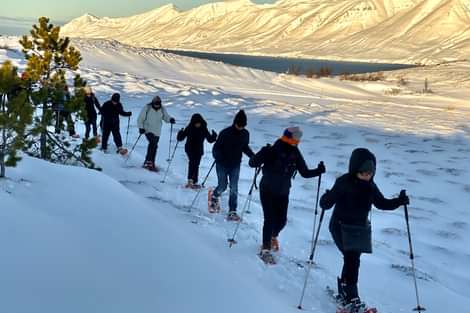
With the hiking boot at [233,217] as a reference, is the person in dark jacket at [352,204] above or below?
above

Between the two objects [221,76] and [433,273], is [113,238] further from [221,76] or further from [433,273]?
[221,76]

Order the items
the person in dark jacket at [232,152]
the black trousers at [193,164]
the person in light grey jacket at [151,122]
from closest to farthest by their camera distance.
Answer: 1. the person in dark jacket at [232,152]
2. the black trousers at [193,164]
3. the person in light grey jacket at [151,122]

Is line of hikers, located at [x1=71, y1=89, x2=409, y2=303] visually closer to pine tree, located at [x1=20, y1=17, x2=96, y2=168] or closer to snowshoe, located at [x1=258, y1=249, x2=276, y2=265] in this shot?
snowshoe, located at [x1=258, y1=249, x2=276, y2=265]

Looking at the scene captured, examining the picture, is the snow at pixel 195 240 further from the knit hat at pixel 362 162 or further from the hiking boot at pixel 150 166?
the knit hat at pixel 362 162

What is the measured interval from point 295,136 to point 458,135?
1405 cm

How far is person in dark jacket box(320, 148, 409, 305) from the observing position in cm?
479

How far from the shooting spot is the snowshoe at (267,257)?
5.84 metres

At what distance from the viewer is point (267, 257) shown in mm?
5887

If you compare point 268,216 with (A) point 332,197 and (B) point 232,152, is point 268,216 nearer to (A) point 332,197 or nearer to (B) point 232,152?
(A) point 332,197

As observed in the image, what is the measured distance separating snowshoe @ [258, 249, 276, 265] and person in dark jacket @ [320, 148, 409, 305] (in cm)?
106

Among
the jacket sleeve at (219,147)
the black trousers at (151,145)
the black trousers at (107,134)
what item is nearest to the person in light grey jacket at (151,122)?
the black trousers at (151,145)

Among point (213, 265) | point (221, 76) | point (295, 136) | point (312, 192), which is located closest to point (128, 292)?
point (213, 265)

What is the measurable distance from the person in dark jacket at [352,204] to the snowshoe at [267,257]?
1062 millimetres

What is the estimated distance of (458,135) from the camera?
17906 mm
